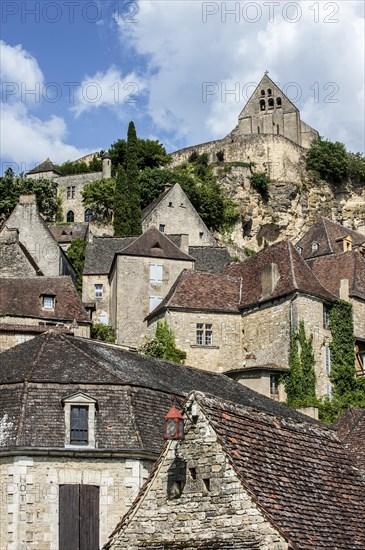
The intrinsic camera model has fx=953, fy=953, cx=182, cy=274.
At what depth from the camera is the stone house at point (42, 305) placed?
179ft

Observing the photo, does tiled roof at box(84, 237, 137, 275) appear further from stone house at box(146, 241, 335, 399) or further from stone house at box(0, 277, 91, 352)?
stone house at box(0, 277, 91, 352)

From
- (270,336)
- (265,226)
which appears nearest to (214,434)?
(270,336)

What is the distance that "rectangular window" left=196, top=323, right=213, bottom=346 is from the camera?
58.6m

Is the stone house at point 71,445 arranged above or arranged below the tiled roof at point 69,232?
below

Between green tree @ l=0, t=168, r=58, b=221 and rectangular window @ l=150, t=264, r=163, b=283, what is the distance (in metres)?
26.7

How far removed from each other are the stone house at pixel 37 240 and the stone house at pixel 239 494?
52352 mm

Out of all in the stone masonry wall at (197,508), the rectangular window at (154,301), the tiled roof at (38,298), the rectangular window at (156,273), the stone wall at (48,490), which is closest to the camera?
the stone masonry wall at (197,508)

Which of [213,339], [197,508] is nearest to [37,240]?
[213,339]

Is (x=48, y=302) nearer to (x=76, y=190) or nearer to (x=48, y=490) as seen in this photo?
(x=48, y=490)

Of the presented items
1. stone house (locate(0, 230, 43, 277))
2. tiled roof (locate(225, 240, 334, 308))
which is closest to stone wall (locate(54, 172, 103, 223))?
stone house (locate(0, 230, 43, 277))

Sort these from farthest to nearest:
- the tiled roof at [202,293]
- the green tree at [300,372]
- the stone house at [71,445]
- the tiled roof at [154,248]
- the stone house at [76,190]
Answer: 1. the stone house at [76,190]
2. the tiled roof at [154,248]
3. the tiled roof at [202,293]
4. the green tree at [300,372]
5. the stone house at [71,445]

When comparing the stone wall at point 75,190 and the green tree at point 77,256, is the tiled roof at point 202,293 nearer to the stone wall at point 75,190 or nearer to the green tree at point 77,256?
the green tree at point 77,256

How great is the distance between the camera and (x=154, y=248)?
221 ft

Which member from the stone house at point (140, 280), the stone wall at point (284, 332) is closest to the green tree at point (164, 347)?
the stone wall at point (284, 332)
